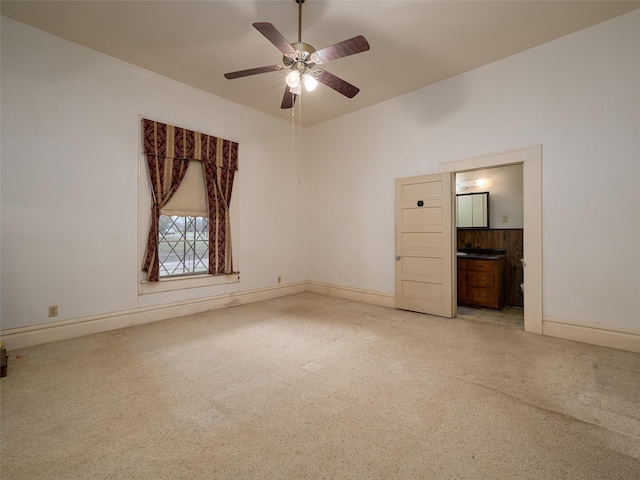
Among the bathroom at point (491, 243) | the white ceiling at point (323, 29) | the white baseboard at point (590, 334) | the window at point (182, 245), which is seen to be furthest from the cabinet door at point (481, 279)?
the window at point (182, 245)

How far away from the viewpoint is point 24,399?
206cm

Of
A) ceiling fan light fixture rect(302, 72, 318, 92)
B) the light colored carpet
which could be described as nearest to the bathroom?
the light colored carpet

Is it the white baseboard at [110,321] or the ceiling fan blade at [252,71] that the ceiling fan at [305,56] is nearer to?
the ceiling fan blade at [252,71]

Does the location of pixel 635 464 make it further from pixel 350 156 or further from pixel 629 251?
pixel 350 156

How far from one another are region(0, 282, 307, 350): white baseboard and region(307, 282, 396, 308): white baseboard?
1.16 meters

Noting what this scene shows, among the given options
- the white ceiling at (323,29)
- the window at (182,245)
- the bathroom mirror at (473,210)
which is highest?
the white ceiling at (323,29)

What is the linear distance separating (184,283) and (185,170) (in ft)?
5.30

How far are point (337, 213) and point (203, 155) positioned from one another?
8.05ft

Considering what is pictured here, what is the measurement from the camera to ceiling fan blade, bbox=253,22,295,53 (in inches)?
81.7

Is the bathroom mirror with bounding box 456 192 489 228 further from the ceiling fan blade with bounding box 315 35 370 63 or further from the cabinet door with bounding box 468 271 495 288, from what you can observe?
the ceiling fan blade with bounding box 315 35 370 63

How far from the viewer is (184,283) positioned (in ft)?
13.7

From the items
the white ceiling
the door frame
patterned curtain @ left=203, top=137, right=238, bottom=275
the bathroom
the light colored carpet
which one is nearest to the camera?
the light colored carpet

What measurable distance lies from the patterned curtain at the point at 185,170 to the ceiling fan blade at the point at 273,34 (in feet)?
7.74

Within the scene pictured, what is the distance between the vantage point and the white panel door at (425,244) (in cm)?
405
